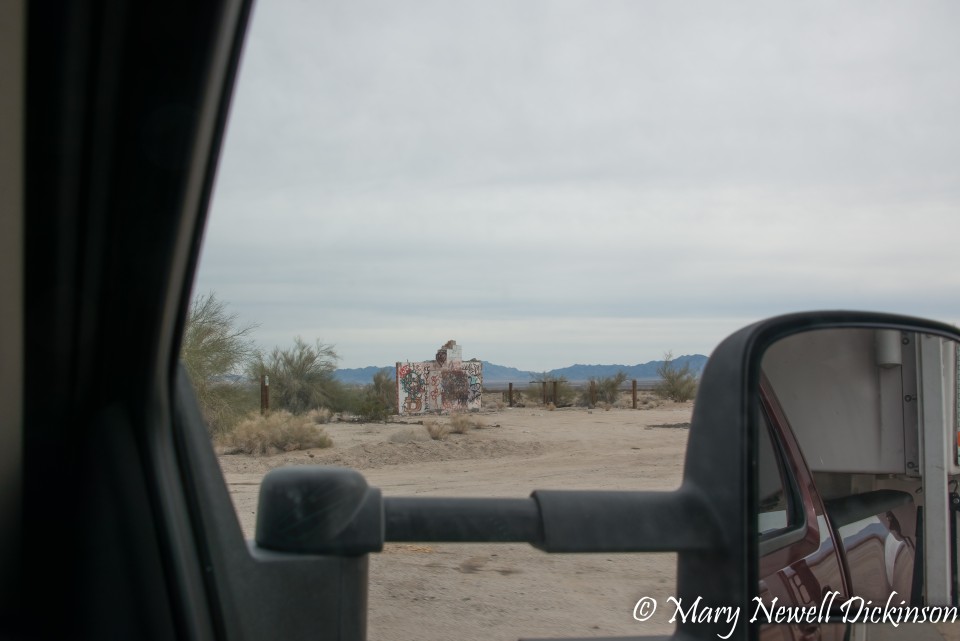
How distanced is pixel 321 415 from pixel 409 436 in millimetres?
4845

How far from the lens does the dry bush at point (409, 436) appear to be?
2636cm

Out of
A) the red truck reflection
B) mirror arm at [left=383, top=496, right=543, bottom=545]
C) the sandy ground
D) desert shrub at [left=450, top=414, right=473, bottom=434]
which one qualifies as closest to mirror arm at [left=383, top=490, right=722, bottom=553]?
mirror arm at [left=383, top=496, right=543, bottom=545]

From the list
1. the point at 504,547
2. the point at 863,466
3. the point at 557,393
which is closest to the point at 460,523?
the point at 863,466

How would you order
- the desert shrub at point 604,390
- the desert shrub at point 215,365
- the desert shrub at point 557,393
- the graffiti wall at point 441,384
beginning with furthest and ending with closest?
the desert shrub at point 557,393 < the desert shrub at point 604,390 < the graffiti wall at point 441,384 < the desert shrub at point 215,365

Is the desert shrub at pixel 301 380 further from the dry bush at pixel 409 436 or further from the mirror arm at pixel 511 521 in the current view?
the mirror arm at pixel 511 521

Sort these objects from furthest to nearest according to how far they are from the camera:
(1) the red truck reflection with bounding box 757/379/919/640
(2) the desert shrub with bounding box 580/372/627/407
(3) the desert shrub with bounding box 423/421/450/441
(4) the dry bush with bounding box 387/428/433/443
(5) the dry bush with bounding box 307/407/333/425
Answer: (2) the desert shrub with bounding box 580/372/627/407
(5) the dry bush with bounding box 307/407/333/425
(3) the desert shrub with bounding box 423/421/450/441
(4) the dry bush with bounding box 387/428/433/443
(1) the red truck reflection with bounding box 757/379/919/640

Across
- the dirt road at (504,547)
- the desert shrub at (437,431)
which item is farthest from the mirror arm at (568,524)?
the desert shrub at (437,431)

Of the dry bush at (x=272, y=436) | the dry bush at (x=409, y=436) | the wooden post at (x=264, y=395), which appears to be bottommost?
the dry bush at (x=409, y=436)

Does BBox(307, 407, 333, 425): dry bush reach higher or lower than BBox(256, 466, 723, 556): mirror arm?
lower

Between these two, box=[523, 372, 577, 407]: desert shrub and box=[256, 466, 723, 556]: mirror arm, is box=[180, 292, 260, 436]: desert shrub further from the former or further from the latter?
box=[523, 372, 577, 407]: desert shrub

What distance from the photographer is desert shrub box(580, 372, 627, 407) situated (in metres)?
45.7

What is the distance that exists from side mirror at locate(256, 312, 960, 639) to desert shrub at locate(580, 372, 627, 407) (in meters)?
42.5

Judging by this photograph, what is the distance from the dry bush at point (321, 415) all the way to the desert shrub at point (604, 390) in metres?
17.2

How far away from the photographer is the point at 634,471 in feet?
60.1
